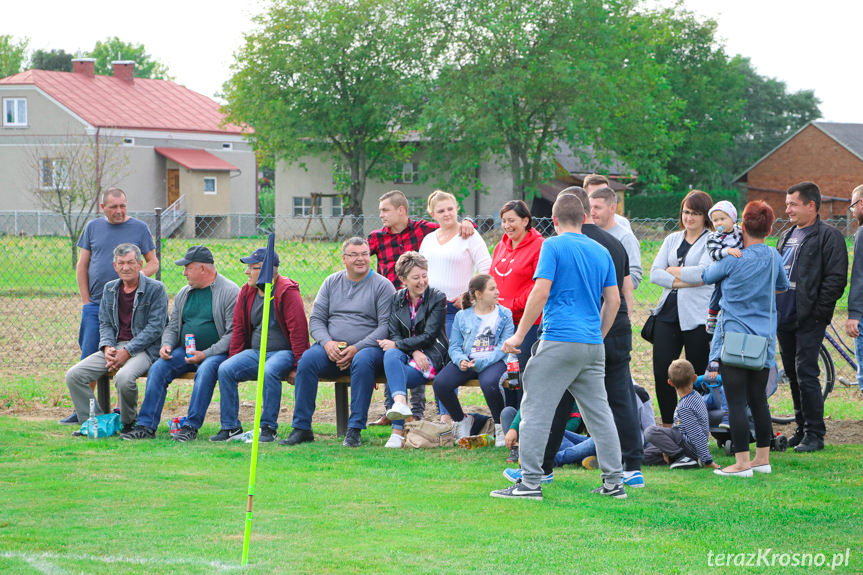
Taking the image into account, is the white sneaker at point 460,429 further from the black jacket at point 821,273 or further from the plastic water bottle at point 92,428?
the plastic water bottle at point 92,428

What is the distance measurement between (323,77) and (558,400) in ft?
147

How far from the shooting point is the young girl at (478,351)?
7625 millimetres

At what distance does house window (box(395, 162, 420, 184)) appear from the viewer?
2050 inches

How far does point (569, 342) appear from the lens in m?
5.61

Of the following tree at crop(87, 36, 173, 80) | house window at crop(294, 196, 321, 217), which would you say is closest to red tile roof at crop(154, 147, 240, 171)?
house window at crop(294, 196, 321, 217)

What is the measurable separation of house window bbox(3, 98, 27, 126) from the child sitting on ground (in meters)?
45.2

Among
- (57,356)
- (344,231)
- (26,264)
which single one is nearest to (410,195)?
(344,231)

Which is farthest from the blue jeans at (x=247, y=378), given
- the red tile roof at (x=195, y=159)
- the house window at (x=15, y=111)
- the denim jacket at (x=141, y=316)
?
the house window at (x=15, y=111)

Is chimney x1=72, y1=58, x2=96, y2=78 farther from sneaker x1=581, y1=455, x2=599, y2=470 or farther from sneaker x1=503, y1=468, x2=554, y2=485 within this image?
sneaker x1=503, y1=468, x2=554, y2=485

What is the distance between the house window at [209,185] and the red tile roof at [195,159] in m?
1.01

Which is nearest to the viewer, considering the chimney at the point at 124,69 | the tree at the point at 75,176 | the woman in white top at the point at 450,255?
the woman in white top at the point at 450,255

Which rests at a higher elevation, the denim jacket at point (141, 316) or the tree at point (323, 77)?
the tree at point (323, 77)

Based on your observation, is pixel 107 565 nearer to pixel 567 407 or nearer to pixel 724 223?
pixel 567 407

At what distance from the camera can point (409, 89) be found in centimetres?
4459
